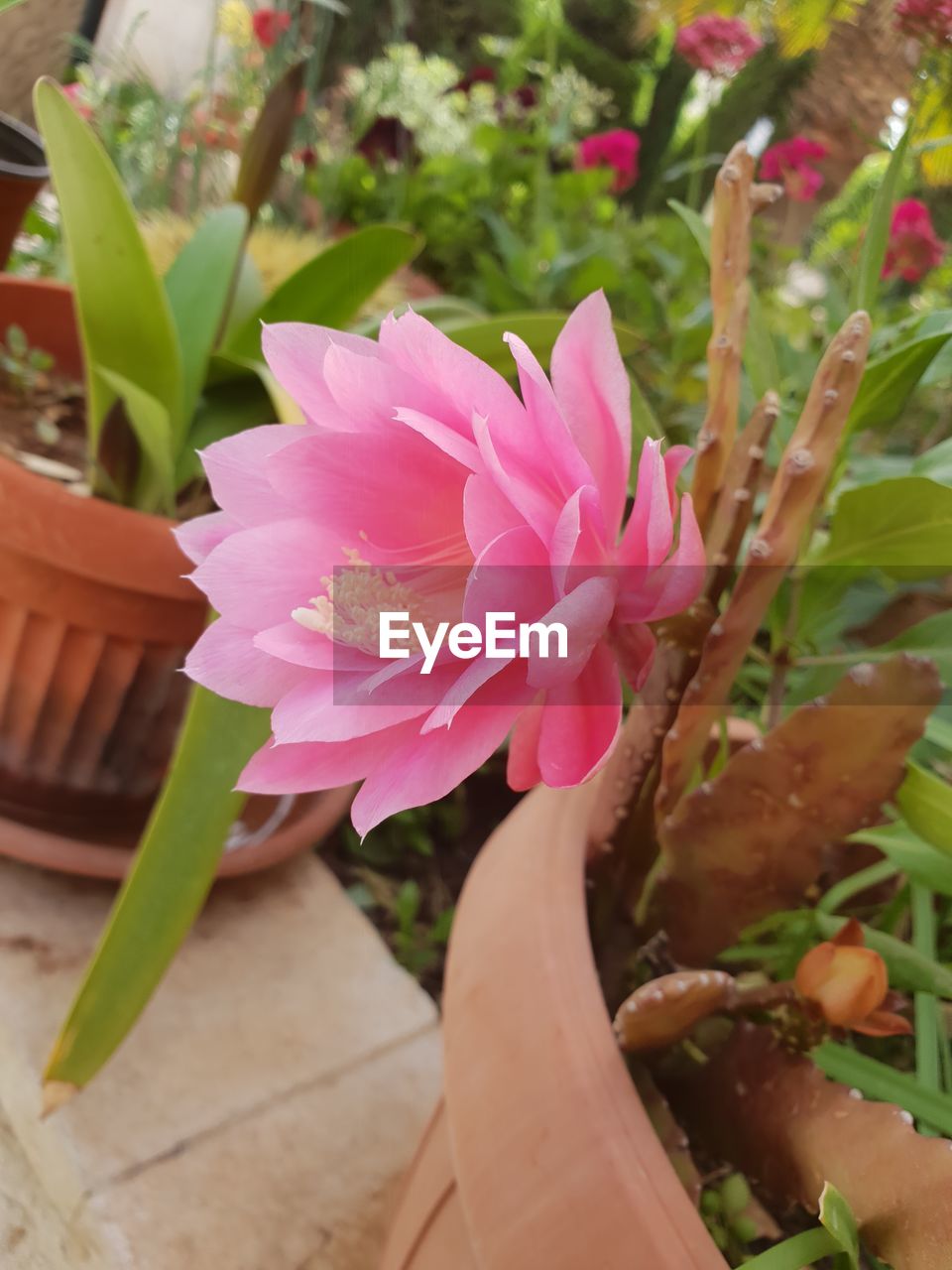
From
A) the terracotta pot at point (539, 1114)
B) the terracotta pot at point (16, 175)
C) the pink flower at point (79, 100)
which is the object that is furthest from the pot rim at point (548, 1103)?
the pink flower at point (79, 100)

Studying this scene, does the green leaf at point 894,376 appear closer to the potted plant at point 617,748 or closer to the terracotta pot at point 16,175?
the potted plant at point 617,748

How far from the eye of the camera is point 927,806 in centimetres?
27

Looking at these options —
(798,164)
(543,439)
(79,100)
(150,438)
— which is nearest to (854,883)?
(543,439)

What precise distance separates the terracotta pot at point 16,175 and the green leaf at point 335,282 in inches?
10.0

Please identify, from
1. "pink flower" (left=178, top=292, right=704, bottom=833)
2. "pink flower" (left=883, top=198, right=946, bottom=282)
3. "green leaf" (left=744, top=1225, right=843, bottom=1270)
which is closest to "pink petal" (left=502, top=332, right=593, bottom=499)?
"pink flower" (left=178, top=292, right=704, bottom=833)

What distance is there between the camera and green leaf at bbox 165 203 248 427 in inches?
20.8

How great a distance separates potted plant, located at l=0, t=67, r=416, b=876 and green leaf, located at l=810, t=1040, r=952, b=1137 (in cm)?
33

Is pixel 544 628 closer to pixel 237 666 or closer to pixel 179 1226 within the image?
pixel 237 666

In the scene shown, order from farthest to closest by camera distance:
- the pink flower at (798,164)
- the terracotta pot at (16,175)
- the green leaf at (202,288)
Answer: the pink flower at (798,164) → the terracotta pot at (16,175) → the green leaf at (202,288)

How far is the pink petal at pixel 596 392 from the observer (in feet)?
0.65

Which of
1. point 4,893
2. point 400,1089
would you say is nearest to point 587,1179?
point 400,1089

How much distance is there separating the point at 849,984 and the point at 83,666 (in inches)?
16.7

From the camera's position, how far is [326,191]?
121 cm

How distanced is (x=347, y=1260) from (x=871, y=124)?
63 cm
